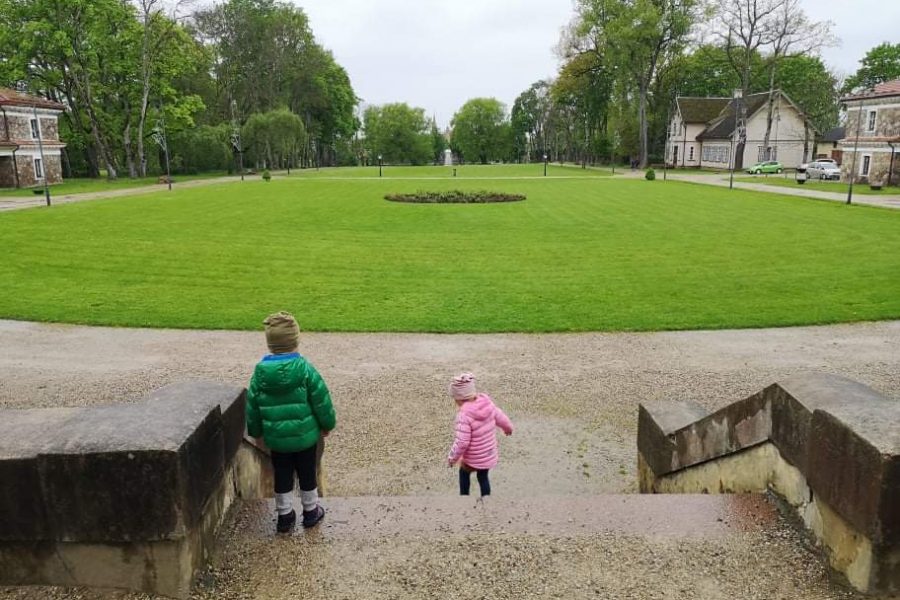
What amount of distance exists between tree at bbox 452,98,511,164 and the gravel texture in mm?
109654

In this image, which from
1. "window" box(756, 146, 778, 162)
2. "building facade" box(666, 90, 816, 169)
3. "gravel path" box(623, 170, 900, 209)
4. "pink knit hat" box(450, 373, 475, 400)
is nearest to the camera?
"pink knit hat" box(450, 373, 475, 400)

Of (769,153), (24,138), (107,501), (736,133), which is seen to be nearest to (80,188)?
(24,138)

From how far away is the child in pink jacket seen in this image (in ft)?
17.9

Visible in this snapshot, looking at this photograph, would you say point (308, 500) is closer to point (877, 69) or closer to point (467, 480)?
point (467, 480)

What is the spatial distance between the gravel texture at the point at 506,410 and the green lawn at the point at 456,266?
1043mm

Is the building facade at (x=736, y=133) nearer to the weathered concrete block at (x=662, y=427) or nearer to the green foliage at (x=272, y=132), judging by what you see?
the green foliage at (x=272, y=132)

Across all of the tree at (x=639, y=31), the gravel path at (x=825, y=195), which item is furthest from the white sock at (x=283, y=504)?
the tree at (x=639, y=31)

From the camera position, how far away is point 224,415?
391 cm

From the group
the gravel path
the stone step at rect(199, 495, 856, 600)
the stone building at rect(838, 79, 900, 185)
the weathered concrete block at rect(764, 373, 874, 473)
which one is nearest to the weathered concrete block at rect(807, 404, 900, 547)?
the weathered concrete block at rect(764, 373, 874, 473)

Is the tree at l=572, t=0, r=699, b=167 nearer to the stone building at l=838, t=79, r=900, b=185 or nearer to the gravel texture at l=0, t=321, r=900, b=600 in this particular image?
the stone building at l=838, t=79, r=900, b=185

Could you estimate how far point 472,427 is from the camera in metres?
5.56

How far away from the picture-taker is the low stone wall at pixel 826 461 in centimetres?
304

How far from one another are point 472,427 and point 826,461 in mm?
2774

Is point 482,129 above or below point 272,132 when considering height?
above
